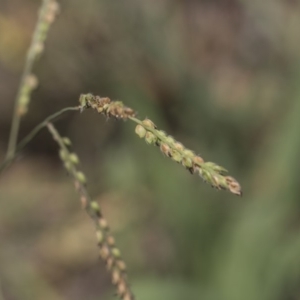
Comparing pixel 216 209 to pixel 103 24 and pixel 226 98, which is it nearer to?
pixel 226 98

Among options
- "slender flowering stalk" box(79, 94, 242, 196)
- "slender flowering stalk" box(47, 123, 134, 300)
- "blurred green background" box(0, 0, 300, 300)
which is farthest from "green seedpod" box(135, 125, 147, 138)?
"blurred green background" box(0, 0, 300, 300)

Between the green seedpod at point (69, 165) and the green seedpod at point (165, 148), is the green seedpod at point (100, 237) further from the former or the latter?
the green seedpod at point (165, 148)

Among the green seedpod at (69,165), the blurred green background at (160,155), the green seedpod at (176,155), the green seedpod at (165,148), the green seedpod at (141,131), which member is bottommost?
the green seedpod at (176,155)

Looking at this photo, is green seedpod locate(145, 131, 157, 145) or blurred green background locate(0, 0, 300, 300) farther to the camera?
blurred green background locate(0, 0, 300, 300)

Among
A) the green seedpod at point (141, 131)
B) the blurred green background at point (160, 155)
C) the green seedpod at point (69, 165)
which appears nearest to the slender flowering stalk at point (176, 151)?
the green seedpod at point (141, 131)

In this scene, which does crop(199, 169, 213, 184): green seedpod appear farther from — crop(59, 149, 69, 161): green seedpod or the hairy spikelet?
crop(59, 149, 69, 161): green seedpod

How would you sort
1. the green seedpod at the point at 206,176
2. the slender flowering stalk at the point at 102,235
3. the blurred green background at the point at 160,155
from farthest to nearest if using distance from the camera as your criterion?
the blurred green background at the point at 160,155 < the slender flowering stalk at the point at 102,235 < the green seedpod at the point at 206,176
